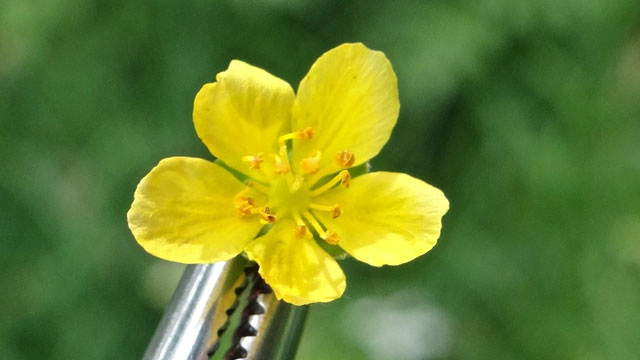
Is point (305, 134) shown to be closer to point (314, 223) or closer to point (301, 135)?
point (301, 135)

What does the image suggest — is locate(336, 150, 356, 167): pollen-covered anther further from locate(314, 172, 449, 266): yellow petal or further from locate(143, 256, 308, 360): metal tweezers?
locate(143, 256, 308, 360): metal tweezers

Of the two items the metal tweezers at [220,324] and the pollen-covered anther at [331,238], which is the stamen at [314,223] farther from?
the metal tweezers at [220,324]

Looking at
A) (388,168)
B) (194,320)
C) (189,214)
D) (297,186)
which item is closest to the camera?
(194,320)

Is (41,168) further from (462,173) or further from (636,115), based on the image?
(636,115)

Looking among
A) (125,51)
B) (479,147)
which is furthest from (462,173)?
(125,51)

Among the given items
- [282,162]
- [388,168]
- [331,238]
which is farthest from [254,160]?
[388,168]

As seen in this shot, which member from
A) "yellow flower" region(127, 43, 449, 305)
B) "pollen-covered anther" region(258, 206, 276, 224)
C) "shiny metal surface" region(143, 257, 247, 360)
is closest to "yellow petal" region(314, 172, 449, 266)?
"yellow flower" region(127, 43, 449, 305)
